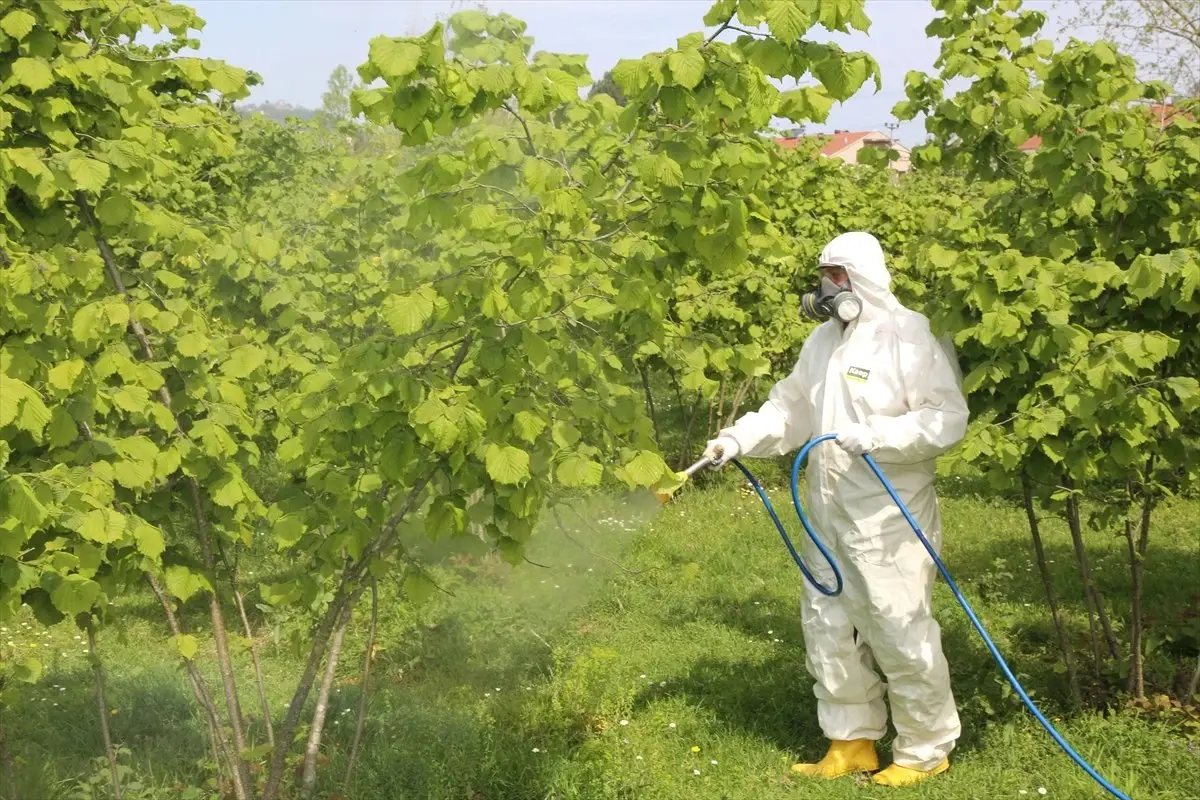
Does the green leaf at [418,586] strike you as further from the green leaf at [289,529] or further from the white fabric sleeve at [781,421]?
the white fabric sleeve at [781,421]

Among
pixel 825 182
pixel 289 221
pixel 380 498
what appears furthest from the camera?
pixel 825 182

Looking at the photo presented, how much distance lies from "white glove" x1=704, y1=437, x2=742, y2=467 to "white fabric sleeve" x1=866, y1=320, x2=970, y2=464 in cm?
46

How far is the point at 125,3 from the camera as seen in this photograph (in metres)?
3.02

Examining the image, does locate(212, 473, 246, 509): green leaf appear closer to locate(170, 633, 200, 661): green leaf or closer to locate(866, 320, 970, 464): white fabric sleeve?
locate(170, 633, 200, 661): green leaf

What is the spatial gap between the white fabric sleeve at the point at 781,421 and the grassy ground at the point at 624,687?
2.48 ft

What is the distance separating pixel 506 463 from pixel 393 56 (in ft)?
2.95

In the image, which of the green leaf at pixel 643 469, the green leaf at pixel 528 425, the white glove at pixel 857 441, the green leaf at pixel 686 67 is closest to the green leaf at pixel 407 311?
the green leaf at pixel 528 425

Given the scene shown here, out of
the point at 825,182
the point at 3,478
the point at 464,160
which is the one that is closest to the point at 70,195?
the point at 3,478

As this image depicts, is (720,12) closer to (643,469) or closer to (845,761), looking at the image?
(643,469)

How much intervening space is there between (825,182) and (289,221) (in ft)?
18.3

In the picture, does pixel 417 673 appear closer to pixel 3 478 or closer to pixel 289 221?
pixel 289 221

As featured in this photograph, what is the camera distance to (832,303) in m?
3.96

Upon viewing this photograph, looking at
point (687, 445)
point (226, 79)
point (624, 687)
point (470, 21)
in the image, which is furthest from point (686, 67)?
point (687, 445)

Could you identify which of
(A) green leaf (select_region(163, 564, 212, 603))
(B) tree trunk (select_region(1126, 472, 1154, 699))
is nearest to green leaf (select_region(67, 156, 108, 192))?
(A) green leaf (select_region(163, 564, 212, 603))
